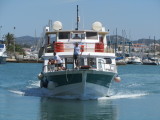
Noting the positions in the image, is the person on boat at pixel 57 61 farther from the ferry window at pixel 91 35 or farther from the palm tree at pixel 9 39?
the palm tree at pixel 9 39

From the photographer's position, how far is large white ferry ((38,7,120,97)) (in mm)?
26922

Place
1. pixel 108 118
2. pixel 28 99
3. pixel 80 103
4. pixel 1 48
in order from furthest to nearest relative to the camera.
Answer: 1. pixel 1 48
2. pixel 28 99
3. pixel 80 103
4. pixel 108 118

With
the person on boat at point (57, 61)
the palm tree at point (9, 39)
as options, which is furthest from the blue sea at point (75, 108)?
the palm tree at point (9, 39)

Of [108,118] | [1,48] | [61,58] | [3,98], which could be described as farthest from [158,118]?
[1,48]

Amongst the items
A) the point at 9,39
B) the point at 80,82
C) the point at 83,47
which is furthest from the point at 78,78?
the point at 9,39

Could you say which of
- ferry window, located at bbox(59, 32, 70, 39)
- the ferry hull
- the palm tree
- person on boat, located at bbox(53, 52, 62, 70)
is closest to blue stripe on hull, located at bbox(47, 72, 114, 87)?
the ferry hull

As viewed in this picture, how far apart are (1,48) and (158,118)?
9478 centimetres

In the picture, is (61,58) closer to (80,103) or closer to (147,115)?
(80,103)

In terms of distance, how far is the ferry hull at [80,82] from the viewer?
87.7ft

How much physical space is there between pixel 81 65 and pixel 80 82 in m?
2.22

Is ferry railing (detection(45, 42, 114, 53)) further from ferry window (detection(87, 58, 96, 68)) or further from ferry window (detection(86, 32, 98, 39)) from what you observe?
ferry window (detection(86, 32, 98, 39))

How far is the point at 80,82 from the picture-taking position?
2686cm

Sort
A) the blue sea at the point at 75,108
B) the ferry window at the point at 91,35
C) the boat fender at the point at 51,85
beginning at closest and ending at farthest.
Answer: the blue sea at the point at 75,108, the boat fender at the point at 51,85, the ferry window at the point at 91,35

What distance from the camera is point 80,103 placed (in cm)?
2680
